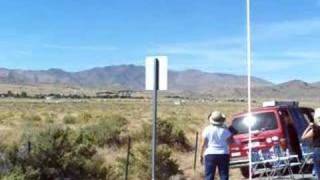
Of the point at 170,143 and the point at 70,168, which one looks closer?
the point at 70,168

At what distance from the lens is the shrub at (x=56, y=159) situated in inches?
638

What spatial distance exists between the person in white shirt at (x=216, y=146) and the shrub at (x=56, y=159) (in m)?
4.89

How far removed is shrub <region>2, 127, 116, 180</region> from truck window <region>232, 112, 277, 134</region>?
3636mm

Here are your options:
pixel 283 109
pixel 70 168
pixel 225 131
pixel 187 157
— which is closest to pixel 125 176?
pixel 70 168

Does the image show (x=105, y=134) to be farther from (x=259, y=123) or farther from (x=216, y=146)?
(x=216, y=146)

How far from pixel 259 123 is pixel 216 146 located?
6463mm

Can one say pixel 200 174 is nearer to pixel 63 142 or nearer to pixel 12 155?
pixel 63 142

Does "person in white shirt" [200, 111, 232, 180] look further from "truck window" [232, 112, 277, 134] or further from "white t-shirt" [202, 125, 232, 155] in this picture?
"truck window" [232, 112, 277, 134]

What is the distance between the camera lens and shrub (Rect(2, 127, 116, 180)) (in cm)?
1620

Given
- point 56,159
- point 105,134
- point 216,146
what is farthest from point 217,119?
point 105,134

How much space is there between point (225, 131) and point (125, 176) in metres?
6.06

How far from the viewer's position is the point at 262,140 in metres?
18.3

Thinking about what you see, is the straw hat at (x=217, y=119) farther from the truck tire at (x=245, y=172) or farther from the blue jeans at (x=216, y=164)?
the truck tire at (x=245, y=172)

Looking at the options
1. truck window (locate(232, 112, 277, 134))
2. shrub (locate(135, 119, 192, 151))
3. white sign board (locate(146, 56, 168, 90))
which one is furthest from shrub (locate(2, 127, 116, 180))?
shrub (locate(135, 119, 192, 151))
